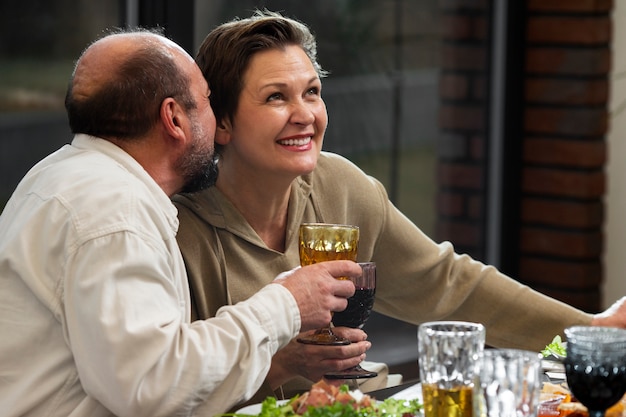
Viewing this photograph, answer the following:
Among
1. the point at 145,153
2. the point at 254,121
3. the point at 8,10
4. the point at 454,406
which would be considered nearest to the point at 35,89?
the point at 8,10

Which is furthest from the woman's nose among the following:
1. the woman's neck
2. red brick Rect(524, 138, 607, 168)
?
red brick Rect(524, 138, 607, 168)

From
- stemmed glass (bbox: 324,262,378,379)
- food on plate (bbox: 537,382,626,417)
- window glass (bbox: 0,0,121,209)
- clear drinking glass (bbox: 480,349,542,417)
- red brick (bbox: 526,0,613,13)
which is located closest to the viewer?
clear drinking glass (bbox: 480,349,542,417)

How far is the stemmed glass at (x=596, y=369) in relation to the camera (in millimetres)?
1343

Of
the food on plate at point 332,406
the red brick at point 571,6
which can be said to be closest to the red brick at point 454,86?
the red brick at point 571,6

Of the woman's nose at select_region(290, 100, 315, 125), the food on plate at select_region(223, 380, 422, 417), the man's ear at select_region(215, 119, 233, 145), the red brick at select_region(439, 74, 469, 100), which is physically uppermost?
the woman's nose at select_region(290, 100, 315, 125)

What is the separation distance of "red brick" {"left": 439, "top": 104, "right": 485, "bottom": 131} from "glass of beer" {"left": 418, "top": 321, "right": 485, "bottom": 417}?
2653 mm

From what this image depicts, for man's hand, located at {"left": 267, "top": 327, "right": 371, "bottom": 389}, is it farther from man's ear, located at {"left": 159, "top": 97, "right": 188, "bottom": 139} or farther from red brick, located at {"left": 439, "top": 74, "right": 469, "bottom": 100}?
red brick, located at {"left": 439, "top": 74, "right": 469, "bottom": 100}

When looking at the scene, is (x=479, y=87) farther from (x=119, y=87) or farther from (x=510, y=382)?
(x=510, y=382)

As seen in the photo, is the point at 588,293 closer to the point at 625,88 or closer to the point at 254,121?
the point at 625,88

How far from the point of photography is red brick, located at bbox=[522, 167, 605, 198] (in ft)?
12.9

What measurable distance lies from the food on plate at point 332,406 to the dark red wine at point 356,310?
1.02ft

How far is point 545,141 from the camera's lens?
4.04m

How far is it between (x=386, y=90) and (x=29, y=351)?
2368 mm

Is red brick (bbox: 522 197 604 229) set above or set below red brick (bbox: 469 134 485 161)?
below
